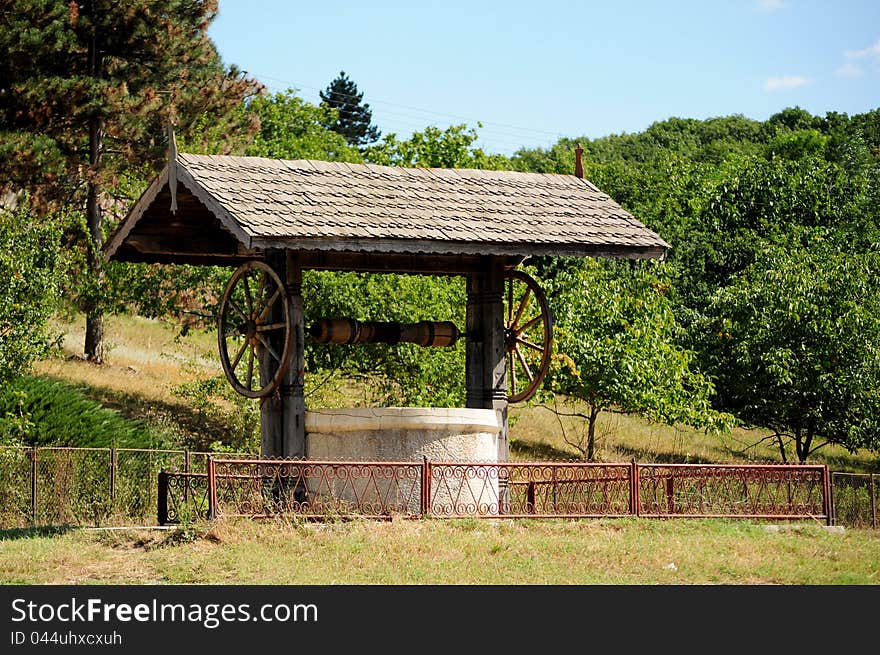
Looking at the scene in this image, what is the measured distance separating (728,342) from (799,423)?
3.26 metres

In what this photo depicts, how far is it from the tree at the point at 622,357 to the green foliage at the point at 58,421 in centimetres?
976

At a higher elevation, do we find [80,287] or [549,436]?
[80,287]

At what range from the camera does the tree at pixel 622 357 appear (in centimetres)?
2959

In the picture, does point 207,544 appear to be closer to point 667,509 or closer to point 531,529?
point 531,529

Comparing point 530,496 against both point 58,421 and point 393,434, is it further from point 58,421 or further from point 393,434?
point 58,421

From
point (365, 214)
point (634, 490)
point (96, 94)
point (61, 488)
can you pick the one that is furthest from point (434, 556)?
point (96, 94)

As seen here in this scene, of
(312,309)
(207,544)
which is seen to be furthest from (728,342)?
(207,544)

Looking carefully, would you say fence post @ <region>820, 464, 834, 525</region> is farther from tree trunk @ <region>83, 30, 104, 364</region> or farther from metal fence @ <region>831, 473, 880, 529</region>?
tree trunk @ <region>83, 30, 104, 364</region>

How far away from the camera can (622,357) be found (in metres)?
29.7

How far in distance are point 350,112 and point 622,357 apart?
47911mm

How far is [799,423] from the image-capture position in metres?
32.7

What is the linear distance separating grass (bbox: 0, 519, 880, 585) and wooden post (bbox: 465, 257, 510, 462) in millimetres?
2187

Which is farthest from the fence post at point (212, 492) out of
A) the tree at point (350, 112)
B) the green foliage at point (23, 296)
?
the tree at point (350, 112)

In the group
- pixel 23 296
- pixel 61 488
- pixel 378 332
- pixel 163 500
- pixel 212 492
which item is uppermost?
pixel 23 296
